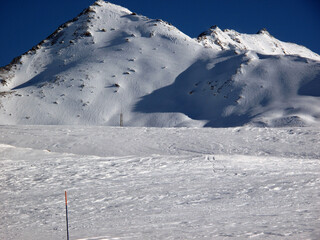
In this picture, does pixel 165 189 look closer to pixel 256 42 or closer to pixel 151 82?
pixel 151 82

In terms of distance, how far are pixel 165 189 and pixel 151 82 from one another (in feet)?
216

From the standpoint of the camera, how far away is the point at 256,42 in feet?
526

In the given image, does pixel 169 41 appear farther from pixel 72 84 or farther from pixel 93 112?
pixel 93 112

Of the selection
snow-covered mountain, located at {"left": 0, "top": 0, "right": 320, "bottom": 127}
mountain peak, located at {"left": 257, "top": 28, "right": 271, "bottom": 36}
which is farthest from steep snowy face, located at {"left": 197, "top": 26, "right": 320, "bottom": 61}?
snow-covered mountain, located at {"left": 0, "top": 0, "right": 320, "bottom": 127}

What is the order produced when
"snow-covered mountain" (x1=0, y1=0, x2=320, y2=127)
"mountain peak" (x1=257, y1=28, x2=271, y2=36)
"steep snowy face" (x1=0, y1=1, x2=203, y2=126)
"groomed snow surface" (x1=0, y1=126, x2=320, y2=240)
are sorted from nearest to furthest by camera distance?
"groomed snow surface" (x1=0, y1=126, x2=320, y2=240), "snow-covered mountain" (x1=0, y1=0, x2=320, y2=127), "steep snowy face" (x1=0, y1=1, x2=203, y2=126), "mountain peak" (x1=257, y1=28, x2=271, y2=36)

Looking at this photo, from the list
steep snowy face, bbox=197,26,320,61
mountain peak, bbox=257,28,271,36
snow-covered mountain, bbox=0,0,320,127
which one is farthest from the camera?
mountain peak, bbox=257,28,271,36

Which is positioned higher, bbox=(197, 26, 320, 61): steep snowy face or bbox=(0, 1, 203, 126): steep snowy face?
bbox=(197, 26, 320, 61): steep snowy face

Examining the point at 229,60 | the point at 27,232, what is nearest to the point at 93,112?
the point at 229,60

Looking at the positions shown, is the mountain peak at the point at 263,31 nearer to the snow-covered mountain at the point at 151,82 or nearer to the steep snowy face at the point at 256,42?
the steep snowy face at the point at 256,42

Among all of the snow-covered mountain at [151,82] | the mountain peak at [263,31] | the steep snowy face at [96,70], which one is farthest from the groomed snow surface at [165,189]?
the mountain peak at [263,31]

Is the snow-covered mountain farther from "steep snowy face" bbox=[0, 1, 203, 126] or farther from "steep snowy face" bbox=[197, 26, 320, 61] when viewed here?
"steep snowy face" bbox=[197, 26, 320, 61]

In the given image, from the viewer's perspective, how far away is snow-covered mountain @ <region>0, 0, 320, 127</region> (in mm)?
61031

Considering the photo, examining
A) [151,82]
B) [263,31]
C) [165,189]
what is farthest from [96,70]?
[263,31]

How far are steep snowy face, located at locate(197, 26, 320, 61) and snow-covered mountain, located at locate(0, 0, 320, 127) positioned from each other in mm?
16368
